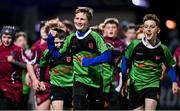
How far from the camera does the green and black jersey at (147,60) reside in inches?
443

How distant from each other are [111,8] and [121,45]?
735cm

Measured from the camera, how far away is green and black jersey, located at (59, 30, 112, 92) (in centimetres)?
1081

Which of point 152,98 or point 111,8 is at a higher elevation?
point 111,8

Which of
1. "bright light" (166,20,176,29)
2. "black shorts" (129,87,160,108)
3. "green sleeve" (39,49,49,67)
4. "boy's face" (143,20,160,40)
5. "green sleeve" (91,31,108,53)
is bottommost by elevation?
"black shorts" (129,87,160,108)

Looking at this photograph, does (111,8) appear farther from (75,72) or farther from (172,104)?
(75,72)

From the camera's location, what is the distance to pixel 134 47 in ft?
37.1

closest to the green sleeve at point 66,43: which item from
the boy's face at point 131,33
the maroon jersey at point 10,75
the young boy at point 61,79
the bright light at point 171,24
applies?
the young boy at point 61,79

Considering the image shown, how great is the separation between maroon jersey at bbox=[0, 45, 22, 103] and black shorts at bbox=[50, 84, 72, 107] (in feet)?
3.80

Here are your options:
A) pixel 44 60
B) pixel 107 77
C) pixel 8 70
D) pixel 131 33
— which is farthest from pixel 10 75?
pixel 131 33

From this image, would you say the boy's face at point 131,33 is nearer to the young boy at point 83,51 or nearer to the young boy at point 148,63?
the young boy at point 148,63

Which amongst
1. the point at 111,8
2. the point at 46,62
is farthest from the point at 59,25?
the point at 111,8

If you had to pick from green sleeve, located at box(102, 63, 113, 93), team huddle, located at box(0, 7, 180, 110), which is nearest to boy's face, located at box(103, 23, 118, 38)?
team huddle, located at box(0, 7, 180, 110)

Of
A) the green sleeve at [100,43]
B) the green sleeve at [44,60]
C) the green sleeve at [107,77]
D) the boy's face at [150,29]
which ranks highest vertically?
the boy's face at [150,29]

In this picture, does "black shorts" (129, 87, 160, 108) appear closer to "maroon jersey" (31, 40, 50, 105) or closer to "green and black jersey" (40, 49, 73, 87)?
"green and black jersey" (40, 49, 73, 87)
